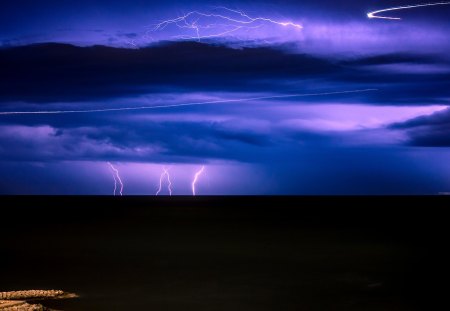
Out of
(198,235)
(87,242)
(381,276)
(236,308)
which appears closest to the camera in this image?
(236,308)

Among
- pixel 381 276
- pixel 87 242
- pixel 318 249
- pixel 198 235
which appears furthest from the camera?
pixel 198 235

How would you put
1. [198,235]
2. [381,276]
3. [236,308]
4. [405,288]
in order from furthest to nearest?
[198,235] < [381,276] < [405,288] < [236,308]

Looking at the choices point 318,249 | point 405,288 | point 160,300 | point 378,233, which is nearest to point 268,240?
point 318,249

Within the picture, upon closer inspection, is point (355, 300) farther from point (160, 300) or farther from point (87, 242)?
point (87, 242)

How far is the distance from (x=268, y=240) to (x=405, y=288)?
15.0 m

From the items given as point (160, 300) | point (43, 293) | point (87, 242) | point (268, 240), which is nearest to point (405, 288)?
point (160, 300)

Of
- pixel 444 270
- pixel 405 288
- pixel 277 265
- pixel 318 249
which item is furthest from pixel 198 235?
pixel 405 288

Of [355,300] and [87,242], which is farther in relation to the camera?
[87,242]

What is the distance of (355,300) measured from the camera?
16.3 meters

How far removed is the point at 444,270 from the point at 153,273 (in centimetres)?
975

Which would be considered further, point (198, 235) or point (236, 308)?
point (198, 235)

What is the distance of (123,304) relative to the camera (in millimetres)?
15508

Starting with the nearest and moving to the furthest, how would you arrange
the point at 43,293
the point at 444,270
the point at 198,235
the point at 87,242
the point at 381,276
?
the point at 43,293
the point at 381,276
the point at 444,270
the point at 87,242
the point at 198,235

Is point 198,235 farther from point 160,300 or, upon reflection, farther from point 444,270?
point 160,300
